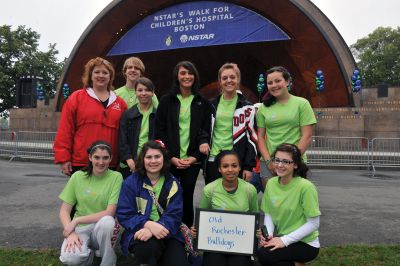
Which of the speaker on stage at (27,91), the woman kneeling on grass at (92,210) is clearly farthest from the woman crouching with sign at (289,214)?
the speaker on stage at (27,91)

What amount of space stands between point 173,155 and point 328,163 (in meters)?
9.85

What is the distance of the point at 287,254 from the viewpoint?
3.21 metres

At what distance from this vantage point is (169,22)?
2402 cm

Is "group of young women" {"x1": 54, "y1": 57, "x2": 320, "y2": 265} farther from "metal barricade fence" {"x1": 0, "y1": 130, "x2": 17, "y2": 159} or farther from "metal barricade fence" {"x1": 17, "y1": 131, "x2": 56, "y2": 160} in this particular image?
"metal barricade fence" {"x1": 0, "y1": 130, "x2": 17, "y2": 159}

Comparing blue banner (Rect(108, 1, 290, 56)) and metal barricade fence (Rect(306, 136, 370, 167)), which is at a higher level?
blue banner (Rect(108, 1, 290, 56))

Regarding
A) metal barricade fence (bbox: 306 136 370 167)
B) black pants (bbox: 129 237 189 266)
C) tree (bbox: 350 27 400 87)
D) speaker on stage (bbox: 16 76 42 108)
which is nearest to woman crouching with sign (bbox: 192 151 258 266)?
black pants (bbox: 129 237 189 266)

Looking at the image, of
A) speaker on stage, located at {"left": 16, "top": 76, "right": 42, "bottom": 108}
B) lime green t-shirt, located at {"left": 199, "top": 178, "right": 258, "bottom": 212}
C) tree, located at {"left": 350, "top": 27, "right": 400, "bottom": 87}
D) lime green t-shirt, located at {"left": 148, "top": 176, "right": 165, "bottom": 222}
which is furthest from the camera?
tree, located at {"left": 350, "top": 27, "right": 400, "bottom": 87}

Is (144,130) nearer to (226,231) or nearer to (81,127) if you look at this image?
(81,127)

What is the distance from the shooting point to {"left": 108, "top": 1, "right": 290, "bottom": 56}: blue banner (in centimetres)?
2231

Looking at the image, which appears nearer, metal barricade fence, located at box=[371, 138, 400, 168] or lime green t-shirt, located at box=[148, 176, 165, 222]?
lime green t-shirt, located at box=[148, 176, 165, 222]

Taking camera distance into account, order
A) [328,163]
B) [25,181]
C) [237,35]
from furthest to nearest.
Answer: [237,35] < [328,163] < [25,181]

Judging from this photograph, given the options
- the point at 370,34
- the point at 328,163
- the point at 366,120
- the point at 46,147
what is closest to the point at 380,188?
the point at 328,163

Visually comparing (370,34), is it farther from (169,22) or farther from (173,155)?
(173,155)

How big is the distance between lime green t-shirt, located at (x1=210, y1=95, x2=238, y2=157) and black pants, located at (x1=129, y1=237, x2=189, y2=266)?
1.06 m
